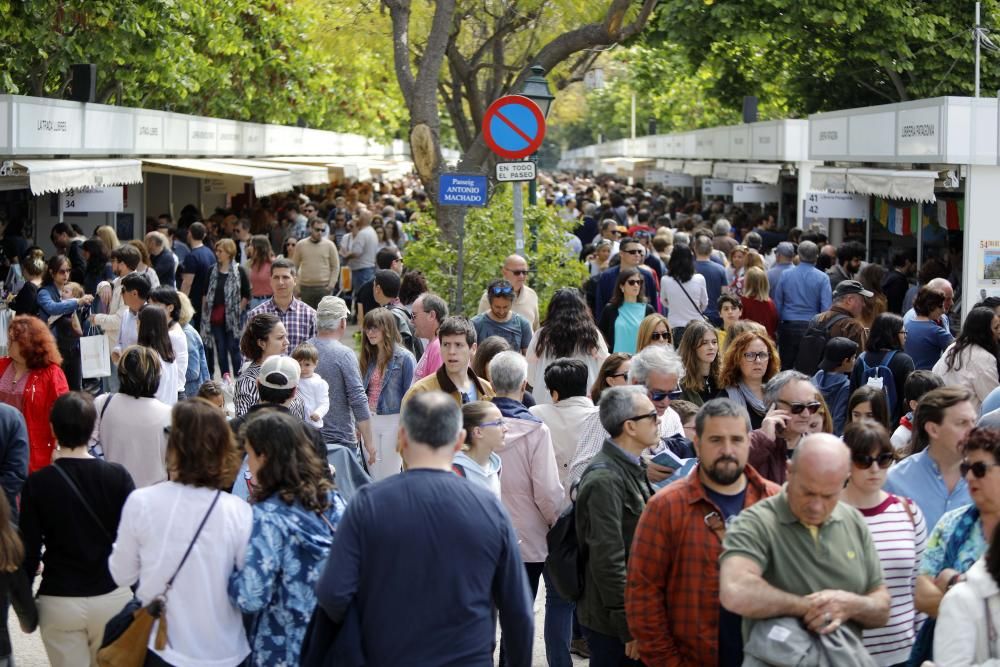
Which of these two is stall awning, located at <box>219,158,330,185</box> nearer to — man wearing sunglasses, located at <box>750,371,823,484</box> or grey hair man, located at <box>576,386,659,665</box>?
man wearing sunglasses, located at <box>750,371,823,484</box>

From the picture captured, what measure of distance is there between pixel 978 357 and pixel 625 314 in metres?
3.00

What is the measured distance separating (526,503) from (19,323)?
3.30 meters

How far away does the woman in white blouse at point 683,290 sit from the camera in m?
12.5

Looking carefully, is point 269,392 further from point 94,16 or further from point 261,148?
point 261,148

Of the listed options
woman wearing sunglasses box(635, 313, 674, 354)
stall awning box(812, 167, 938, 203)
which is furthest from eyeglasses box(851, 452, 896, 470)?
stall awning box(812, 167, 938, 203)

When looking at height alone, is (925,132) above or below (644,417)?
above

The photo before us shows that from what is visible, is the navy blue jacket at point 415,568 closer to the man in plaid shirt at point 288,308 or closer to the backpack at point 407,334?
the backpack at point 407,334

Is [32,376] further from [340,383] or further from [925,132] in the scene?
[925,132]

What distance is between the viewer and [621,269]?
11398mm

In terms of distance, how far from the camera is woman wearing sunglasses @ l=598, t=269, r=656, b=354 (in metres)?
10.9

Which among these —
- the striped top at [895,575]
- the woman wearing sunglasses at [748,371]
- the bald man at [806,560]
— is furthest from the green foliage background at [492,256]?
the bald man at [806,560]

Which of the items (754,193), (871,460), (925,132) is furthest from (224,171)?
(871,460)

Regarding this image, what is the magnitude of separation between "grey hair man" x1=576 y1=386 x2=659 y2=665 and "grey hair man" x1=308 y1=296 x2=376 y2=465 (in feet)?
10.1

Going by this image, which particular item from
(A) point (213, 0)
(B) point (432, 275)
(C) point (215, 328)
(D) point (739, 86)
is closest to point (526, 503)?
(B) point (432, 275)
